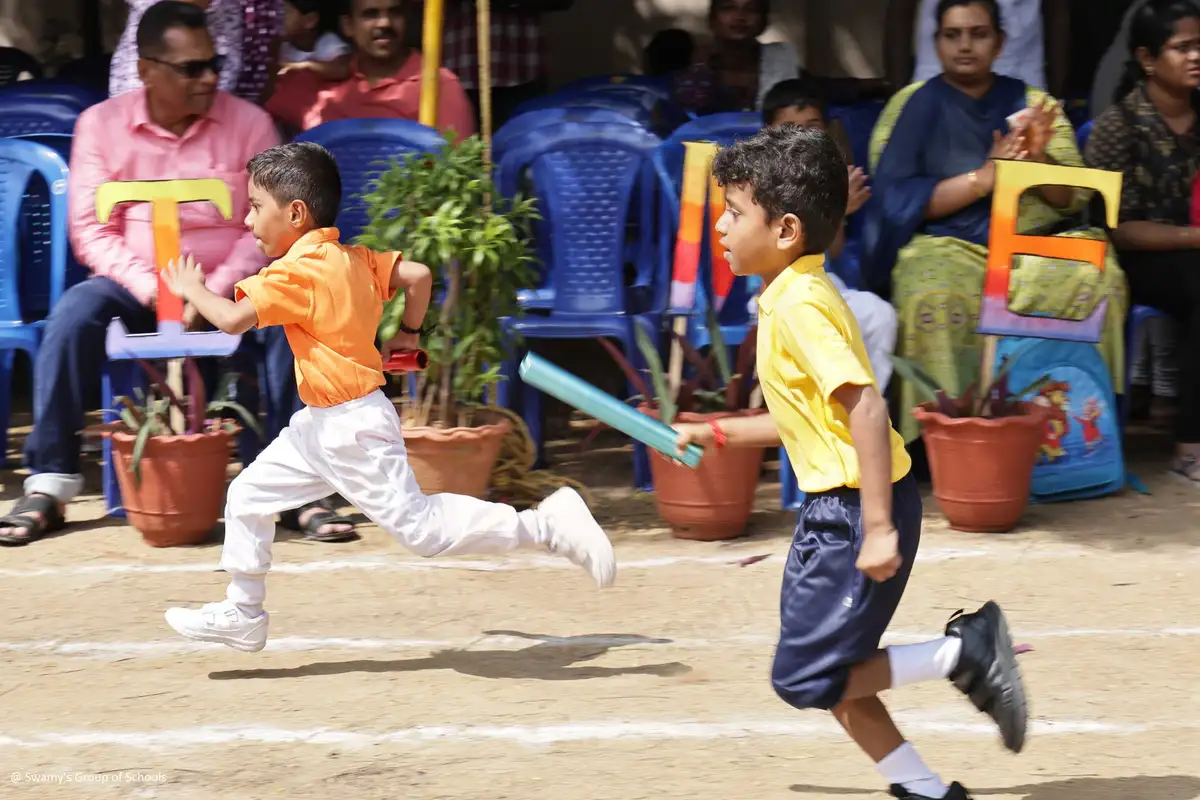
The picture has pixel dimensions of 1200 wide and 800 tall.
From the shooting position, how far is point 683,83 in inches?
303

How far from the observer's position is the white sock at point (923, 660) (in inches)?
137

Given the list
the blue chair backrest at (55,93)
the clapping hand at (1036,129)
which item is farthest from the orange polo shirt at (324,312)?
the blue chair backrest at (55,93)

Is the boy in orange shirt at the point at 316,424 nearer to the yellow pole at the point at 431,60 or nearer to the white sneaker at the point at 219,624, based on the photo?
the white sneaker at the point at 219,624

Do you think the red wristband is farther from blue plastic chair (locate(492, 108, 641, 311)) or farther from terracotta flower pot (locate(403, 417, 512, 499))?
blue plastic chair (locate(492, 108, 641, 311))

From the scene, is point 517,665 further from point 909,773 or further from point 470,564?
point 909,773

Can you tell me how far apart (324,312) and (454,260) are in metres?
1.52

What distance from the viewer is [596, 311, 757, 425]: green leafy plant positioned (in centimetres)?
600

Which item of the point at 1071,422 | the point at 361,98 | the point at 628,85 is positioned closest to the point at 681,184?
the point at 361,98

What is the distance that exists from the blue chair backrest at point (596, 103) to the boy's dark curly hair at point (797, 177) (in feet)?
11.6

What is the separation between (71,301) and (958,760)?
3.73 metres

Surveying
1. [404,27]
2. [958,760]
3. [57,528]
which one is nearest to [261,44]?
[404,27]

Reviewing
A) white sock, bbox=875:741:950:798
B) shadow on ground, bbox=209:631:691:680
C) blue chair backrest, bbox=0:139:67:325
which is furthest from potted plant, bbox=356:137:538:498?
white sock, bbox=875:741:950:798

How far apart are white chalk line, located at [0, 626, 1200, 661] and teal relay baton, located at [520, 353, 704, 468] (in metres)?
1.39

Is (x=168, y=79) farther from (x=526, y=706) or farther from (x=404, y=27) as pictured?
(x=526, y=706)
